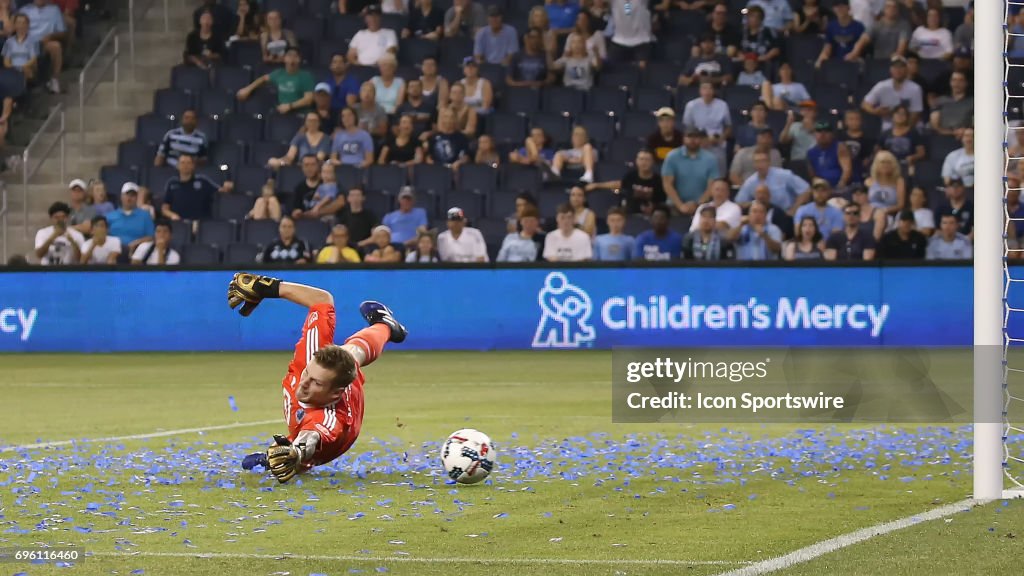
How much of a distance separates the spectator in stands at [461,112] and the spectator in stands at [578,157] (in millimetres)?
1489

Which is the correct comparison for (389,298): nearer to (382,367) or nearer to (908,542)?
(382,367)

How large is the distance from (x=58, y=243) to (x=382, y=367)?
6.40 metres

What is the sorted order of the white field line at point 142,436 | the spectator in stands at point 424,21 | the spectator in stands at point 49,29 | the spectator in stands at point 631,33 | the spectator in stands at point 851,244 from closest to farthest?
the white field line at point 142,436 → the spectator in stands at point 851,244 → the spectator in stands at point 631,33 → the spectator in stands at point 424,21 → the spectator in stands at point 49,29

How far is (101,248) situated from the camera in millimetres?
23234

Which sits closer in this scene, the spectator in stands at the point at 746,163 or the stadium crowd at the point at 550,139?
the stadium crowd at the point at 550,139

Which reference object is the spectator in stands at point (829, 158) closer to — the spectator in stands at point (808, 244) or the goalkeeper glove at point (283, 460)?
the spectator in stands at point (808, 244)

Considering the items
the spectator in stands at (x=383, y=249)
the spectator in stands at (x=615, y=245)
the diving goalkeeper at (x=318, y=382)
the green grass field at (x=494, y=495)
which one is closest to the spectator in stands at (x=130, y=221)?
the spectator in stands at (x=383, y=249)

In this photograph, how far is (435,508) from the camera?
828 centimetres

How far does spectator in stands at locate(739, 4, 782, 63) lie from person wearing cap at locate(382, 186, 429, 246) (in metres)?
5.99

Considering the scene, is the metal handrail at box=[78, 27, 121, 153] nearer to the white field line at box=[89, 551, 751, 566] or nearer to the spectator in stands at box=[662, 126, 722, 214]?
the spectator in stands at box=[662, 126, 722, 214]

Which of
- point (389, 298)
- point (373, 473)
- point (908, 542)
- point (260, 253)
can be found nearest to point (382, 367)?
point (389, 298)

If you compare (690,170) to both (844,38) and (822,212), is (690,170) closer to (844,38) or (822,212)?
(822,212)

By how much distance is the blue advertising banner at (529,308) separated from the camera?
69.0 feet

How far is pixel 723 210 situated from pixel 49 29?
12.6 m
